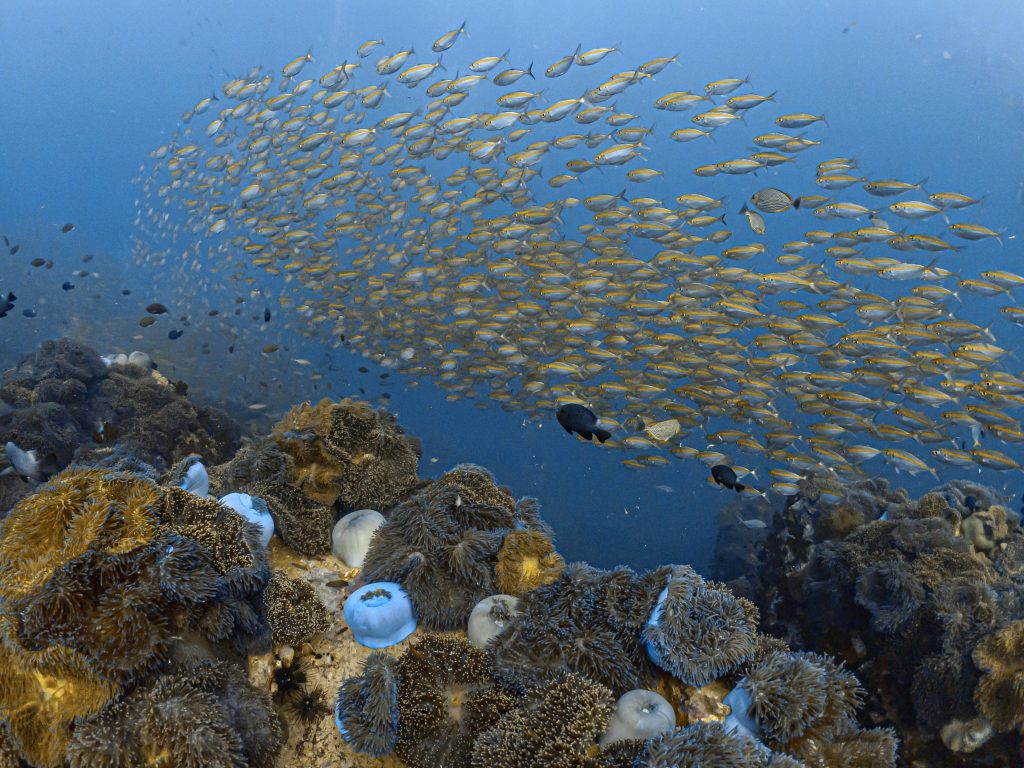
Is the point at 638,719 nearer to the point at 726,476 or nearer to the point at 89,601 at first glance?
the point at 89,601

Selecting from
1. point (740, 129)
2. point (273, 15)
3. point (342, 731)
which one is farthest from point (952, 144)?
point (273, 15)

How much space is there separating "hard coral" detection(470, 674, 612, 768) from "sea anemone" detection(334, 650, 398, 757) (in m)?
0.46

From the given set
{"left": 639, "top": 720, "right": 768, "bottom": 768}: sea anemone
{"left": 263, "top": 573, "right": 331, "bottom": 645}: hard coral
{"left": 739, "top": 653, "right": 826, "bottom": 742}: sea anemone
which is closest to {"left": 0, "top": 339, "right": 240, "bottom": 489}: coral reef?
{"left": 263, "top": 573, "right": 331, "bottom": 645}: hard coral

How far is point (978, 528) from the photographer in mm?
6875

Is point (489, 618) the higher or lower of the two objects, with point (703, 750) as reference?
lower

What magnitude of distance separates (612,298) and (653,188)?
78794 millimetres

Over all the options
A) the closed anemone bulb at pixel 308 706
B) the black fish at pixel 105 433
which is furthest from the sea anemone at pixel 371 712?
the black fish at pixel 105 433

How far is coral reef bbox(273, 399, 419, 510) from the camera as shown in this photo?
194 inches

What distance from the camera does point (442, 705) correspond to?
122 inches

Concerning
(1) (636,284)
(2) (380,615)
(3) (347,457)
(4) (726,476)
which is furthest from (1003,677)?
(1) (636,284)

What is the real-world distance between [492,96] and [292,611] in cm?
8127

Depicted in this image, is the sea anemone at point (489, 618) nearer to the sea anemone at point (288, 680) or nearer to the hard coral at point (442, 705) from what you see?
the hard coral at point (442, 705)

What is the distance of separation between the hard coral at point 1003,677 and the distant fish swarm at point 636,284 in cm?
332

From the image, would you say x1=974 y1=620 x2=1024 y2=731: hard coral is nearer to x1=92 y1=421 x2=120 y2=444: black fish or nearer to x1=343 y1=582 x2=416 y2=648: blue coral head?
x1=343 y1=582 x2=416 y2=648: blue coral head
